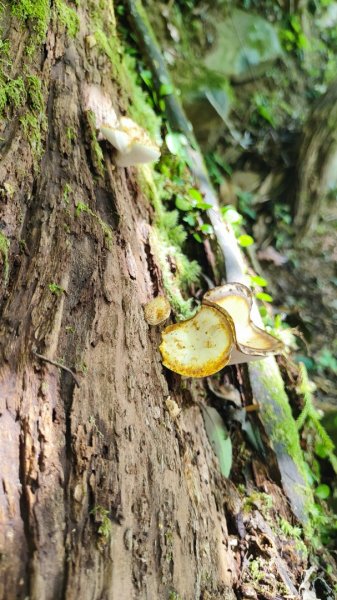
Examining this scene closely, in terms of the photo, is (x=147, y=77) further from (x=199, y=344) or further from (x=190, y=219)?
(x=199, y=344)

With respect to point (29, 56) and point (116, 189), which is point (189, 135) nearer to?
point (116, 189)

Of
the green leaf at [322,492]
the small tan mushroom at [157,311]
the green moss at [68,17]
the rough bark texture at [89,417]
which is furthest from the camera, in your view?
the green leaf at [322,492]


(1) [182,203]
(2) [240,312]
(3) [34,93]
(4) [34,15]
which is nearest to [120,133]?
(3) [34,93]

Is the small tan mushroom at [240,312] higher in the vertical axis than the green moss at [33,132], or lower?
lower

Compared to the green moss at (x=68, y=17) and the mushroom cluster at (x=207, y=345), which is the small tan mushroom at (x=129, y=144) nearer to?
the green moss at (x=68, y=17)

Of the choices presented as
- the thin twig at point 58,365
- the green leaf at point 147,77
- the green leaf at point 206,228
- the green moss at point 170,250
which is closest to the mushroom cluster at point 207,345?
the green moss at point 170,250
